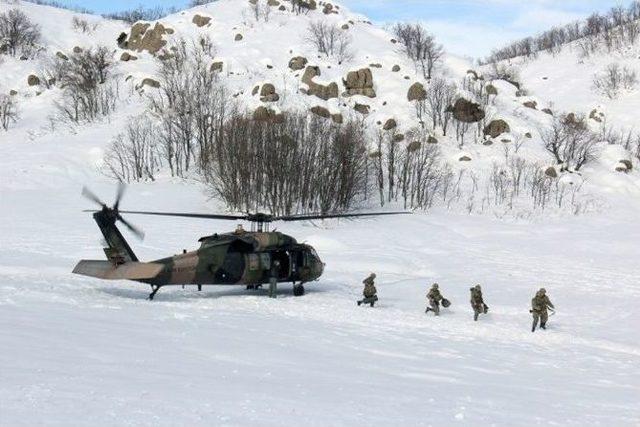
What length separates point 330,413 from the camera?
674 centimetres

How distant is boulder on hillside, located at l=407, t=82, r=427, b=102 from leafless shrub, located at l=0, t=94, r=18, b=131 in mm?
40738

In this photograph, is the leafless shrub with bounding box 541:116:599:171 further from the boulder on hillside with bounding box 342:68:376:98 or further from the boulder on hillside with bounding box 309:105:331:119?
the boulder on hillside with bounding box 309:105:331:119

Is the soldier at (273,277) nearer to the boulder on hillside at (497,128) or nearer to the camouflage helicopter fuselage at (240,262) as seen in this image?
the camouflage helicopter fuselage at (240,262)

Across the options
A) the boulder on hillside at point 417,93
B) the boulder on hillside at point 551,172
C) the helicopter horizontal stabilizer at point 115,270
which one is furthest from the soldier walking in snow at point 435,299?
the boulder on hillside at point 417,93

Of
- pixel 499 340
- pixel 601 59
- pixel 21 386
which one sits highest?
pixel 601 59

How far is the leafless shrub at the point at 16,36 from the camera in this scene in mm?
77750

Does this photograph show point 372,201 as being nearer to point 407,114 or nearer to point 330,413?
point 407,114

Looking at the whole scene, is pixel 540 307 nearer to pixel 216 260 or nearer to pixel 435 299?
pixel 435 299

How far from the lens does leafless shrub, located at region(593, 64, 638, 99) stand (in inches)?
3039

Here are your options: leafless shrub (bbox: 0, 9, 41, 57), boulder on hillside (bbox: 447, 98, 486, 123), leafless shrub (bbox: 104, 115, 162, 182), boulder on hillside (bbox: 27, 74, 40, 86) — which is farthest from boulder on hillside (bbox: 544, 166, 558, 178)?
leafless shrub (bbox: 0, 9, 41, 57)

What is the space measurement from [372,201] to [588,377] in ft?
128

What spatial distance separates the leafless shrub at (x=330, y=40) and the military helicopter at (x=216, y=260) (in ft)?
190

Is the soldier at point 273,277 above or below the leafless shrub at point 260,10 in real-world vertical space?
below

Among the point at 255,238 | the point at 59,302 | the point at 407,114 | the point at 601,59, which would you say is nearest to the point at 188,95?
the point at 407,114
